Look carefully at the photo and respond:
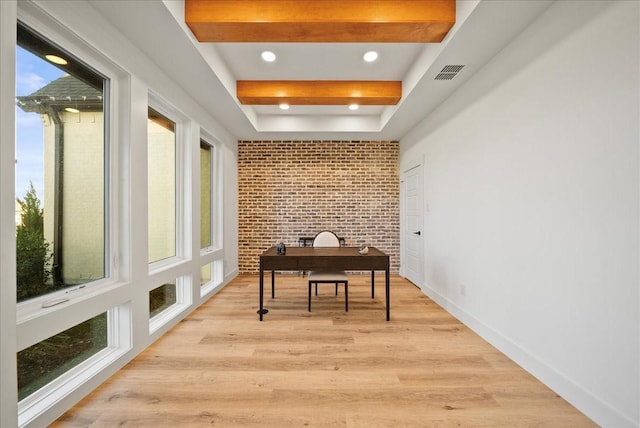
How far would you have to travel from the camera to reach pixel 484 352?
7.75 feet

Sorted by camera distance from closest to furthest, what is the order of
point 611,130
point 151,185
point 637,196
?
point 637,196, point 611,130, point 151,185

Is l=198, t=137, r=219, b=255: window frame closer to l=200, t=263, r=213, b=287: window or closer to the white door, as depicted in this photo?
l=200, t=263, r=213, b=287: window

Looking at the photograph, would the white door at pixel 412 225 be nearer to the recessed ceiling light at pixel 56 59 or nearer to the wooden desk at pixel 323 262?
the wooden desk at pixel 323 262

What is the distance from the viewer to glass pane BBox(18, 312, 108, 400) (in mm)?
1635

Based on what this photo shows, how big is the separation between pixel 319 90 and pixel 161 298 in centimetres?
315

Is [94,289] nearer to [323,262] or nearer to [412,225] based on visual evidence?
[323,262]

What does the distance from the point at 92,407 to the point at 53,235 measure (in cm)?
111

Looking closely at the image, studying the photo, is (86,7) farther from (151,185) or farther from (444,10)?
(444,10)

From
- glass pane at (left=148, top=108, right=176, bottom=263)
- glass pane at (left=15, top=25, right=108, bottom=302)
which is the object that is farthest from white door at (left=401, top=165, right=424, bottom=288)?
glass pane at (left=15, top=25, right=108, bottom=302)

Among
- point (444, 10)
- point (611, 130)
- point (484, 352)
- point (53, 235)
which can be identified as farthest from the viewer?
point (484, 352)

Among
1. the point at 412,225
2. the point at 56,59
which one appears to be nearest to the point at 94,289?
the point at 56,59

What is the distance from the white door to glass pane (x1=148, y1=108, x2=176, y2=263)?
3.44 metres

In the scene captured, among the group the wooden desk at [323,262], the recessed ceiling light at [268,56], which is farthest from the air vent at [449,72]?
the wooden desk at [323,262]

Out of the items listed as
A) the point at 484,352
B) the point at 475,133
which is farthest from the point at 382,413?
the point at 475,133
